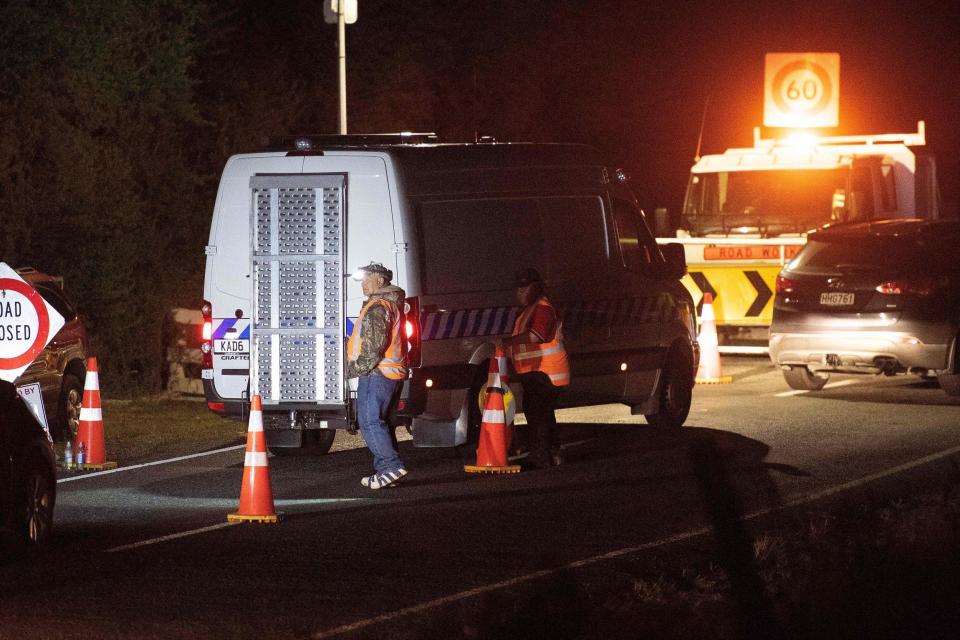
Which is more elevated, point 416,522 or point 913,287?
point 913,287

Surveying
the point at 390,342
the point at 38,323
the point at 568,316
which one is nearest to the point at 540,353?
the point at 568,316

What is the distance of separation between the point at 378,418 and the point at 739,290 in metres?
10.5

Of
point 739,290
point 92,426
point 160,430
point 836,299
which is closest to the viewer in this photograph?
point 92,426

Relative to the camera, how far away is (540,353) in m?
13.5

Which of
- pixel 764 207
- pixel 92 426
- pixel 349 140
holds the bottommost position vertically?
pixel 92 426

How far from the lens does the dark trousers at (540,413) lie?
1349 cm

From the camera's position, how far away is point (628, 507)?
37.9 feet

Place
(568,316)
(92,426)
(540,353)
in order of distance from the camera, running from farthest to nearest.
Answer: (568,316)
(92,426)
(540,353)

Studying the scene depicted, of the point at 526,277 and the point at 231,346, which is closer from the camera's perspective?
the point at 526,277

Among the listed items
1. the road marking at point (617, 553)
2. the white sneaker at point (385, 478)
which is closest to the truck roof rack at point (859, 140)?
the road marking at point (617, 553)

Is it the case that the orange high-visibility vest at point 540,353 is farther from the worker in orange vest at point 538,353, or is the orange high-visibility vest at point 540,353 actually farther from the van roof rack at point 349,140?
the van roof rack at point 349,140

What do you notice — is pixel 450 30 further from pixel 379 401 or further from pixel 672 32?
pixel 379 401

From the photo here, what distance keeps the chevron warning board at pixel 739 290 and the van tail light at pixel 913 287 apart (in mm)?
4323

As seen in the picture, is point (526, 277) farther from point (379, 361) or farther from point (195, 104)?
point (195, 104)
